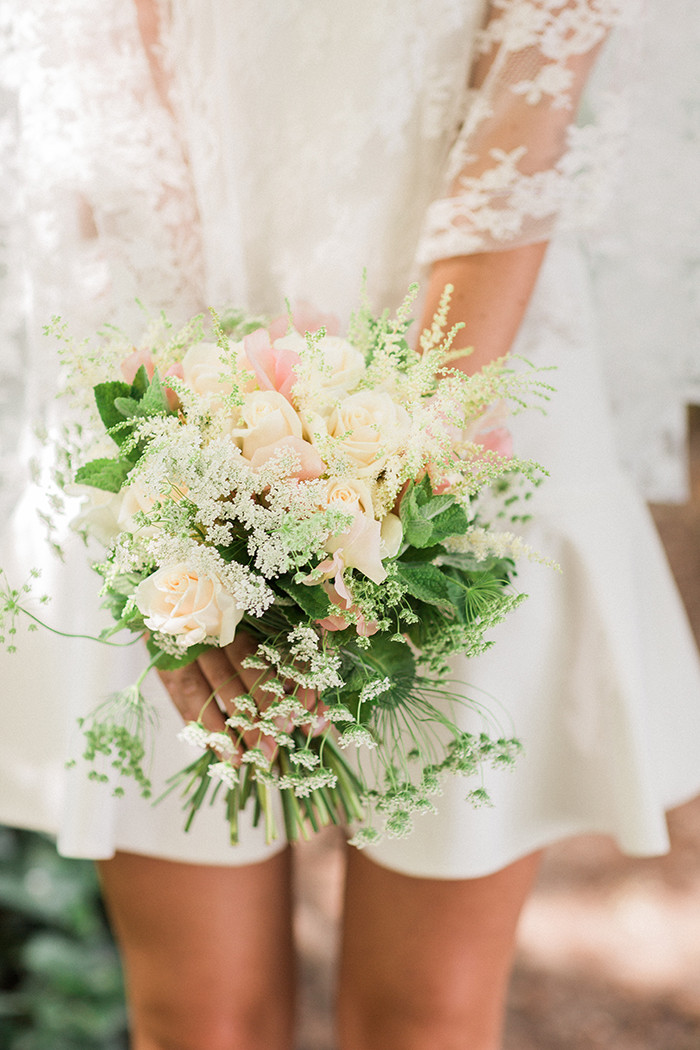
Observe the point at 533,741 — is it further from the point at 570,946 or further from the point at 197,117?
the point at 570,946

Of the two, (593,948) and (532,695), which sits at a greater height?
(532,695)

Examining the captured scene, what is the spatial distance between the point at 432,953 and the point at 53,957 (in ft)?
3.02

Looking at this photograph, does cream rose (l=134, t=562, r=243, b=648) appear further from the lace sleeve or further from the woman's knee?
the woman's knee

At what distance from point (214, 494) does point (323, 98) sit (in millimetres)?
569

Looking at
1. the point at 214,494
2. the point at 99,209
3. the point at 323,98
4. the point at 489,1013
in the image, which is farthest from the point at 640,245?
the point at 489,1013

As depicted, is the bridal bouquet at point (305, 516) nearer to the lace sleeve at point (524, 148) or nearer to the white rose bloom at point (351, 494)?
the white rose bloom at point (351, 494)

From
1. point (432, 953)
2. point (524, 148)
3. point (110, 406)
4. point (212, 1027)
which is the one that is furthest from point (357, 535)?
point (212, 1027)

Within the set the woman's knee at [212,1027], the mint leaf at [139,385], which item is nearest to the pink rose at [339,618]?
the mint leaf at [139,385]

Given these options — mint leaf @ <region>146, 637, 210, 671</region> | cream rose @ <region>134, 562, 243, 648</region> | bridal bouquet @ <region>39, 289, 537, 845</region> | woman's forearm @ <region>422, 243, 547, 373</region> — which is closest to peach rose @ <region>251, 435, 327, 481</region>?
bridal bouquet @ <region>39, 289, 537, 845</region>

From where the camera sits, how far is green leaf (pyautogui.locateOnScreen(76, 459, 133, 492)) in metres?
0.78

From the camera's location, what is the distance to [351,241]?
1032mm

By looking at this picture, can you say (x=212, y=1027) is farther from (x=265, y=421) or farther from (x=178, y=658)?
(x=265, y=421)

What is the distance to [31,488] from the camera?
109cm

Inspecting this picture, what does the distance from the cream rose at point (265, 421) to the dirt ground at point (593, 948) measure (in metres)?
1.79
